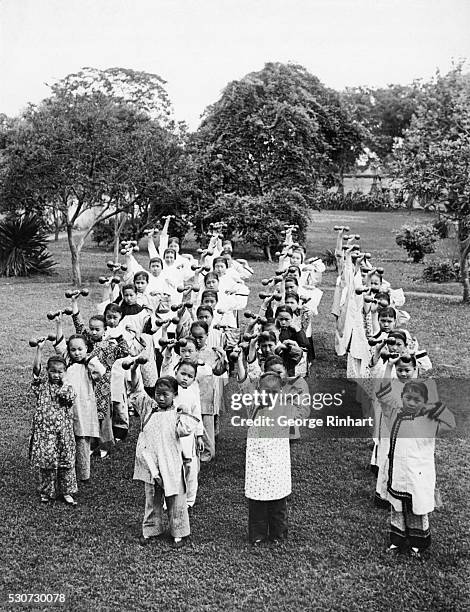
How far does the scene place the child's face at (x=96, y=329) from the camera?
18.4 feet

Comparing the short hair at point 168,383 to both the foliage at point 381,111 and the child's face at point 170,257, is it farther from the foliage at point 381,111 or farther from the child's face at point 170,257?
the foliage at point 381,111

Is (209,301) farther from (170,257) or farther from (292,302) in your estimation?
(170,257)

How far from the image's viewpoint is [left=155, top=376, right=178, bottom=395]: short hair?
4.34m

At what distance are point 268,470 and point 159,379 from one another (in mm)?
834

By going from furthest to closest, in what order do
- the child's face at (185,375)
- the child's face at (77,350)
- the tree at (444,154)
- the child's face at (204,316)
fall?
the tree at (444,154)
the child's face at (204,316)
the child's face at (77,350)
the child's face at (185,375)

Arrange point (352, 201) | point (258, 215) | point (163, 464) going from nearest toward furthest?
point (163, 464)
point (258, 215)
point (352, 201)

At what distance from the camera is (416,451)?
4.17 m

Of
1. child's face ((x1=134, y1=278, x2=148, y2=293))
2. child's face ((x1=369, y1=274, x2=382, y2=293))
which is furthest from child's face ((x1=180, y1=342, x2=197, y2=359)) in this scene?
child's face ((x1=369, y1=274, x2=382, y2=293))

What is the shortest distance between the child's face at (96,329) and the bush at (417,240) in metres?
11.6

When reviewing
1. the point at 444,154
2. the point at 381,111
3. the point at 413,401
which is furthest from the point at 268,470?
the point at 381,111

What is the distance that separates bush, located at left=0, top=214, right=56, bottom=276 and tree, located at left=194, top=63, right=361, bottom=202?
3.86 m

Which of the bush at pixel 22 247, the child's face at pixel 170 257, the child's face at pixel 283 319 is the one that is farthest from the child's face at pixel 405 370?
the bush at pixel 22 247

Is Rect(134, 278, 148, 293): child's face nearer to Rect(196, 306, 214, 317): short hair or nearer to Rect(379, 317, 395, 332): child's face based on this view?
Rect(196, 306, 214, 317): short hair

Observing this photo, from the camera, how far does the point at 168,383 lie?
436 centimetres
